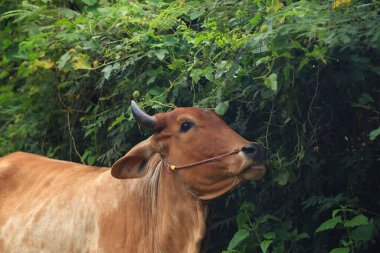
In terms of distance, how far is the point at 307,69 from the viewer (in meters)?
5.27

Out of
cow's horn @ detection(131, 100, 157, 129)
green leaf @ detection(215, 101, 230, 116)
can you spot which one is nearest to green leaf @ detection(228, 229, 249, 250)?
green leaf @ detection(215, 101, 230, 116)

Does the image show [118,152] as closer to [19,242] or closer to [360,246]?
[19,242]

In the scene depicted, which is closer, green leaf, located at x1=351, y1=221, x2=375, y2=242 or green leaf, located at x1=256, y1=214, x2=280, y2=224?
green leaf, located at x1=351, y1=221, x2=375, y2=242

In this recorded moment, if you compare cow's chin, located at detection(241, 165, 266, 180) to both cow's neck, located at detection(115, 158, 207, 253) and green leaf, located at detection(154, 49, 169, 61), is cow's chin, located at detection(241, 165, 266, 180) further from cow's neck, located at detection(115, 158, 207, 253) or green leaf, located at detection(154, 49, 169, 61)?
green leaf, located at detection(154, 49, 169, 61)

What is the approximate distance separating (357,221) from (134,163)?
1.33m

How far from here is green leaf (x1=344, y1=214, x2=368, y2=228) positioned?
17.1 feet

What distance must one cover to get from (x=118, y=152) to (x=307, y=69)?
5.90 feet

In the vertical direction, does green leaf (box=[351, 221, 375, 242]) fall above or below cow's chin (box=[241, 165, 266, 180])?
below

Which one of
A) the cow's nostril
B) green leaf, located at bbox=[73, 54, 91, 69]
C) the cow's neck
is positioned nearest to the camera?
the cow's nostril

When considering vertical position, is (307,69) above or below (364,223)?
above

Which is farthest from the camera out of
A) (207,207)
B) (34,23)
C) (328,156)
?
(34,23)

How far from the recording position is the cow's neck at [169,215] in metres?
5.09

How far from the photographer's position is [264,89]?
5.36 meters

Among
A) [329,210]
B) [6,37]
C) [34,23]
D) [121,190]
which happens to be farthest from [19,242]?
[6,37]
